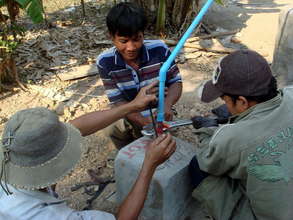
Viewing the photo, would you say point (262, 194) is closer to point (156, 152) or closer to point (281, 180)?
point (281, 180)

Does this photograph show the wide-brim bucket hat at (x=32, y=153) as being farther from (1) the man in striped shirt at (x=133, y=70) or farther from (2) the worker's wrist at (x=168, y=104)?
(2) the worker's wrist at (x=168, y=104)

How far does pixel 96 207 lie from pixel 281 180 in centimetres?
146

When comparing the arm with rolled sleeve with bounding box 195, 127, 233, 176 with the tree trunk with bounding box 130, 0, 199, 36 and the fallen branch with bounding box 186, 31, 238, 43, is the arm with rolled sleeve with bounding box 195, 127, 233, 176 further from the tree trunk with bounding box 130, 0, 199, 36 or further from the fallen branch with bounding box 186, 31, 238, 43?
the tree trunk with bounding box 130, 0, 199, 36

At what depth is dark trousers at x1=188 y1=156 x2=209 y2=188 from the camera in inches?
76.5

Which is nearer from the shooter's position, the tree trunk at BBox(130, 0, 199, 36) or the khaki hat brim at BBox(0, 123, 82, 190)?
the khaki hat brim at BBox(0, 123, 82, 190)

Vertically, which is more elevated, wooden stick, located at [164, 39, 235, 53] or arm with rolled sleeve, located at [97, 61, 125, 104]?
arm with rolled sleeve, located at [97, 61, 125, 104]

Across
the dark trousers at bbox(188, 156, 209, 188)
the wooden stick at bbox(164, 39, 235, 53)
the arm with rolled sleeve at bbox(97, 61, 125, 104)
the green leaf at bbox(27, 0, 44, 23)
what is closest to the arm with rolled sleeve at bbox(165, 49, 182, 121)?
the arm with rolled sleeve at bbox(97, 61, 125, 104)

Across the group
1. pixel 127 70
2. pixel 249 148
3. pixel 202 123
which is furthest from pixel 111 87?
pixel 249 148

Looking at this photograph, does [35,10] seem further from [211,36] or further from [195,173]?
[195,173]

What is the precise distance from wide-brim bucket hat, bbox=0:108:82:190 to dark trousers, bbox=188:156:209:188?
2.79ft

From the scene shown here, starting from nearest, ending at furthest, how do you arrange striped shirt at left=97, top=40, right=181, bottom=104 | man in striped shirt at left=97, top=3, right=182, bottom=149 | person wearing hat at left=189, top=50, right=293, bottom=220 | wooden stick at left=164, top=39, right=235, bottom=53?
person wearing hat at left=189, top=50, right=293, bottom=220 < man in striped shirt at left=97, top=3, right=182, bottom=149 < striped shirt at left=97, top=40, right=181, bottom=104 < wooden stick at left=164, top=39, right=235, bottom=53

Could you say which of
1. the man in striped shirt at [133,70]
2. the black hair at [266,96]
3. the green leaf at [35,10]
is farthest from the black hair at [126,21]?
the green leaf at [35,10]

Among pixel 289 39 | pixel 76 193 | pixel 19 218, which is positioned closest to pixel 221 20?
pixel 289 39

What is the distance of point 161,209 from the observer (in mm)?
2092
